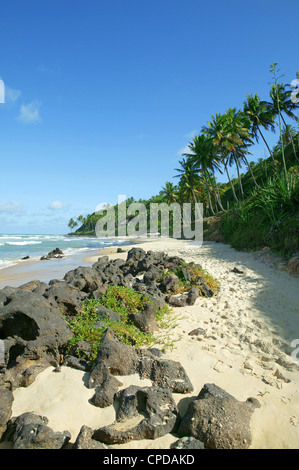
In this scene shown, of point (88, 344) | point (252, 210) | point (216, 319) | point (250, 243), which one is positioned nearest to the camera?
point (88, 344)

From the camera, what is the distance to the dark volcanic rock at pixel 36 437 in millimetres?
2330

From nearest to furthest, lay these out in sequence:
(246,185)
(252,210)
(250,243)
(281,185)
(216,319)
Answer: (216,319)
(281,185)
(250,243)
(252,210)
(246,185)

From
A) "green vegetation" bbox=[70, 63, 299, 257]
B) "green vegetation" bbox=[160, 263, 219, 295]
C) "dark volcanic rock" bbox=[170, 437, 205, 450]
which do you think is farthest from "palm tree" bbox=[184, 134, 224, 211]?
"dark volcanic rock" bbox=[170, 437, 205, 450]

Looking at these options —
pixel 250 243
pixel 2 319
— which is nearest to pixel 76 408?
pixel 2 319

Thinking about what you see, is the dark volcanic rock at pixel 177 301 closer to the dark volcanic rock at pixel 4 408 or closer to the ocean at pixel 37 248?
the dark volcanic rock at pixel 4 408

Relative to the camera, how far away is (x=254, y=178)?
31016 millimetres

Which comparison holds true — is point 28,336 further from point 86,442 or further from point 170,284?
point 170,284

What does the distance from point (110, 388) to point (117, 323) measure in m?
1.55

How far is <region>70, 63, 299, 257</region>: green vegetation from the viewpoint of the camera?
41.0ft

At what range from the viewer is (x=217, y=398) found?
2.70 metres

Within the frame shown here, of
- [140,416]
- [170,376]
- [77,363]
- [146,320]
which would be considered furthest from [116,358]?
[146,320]
